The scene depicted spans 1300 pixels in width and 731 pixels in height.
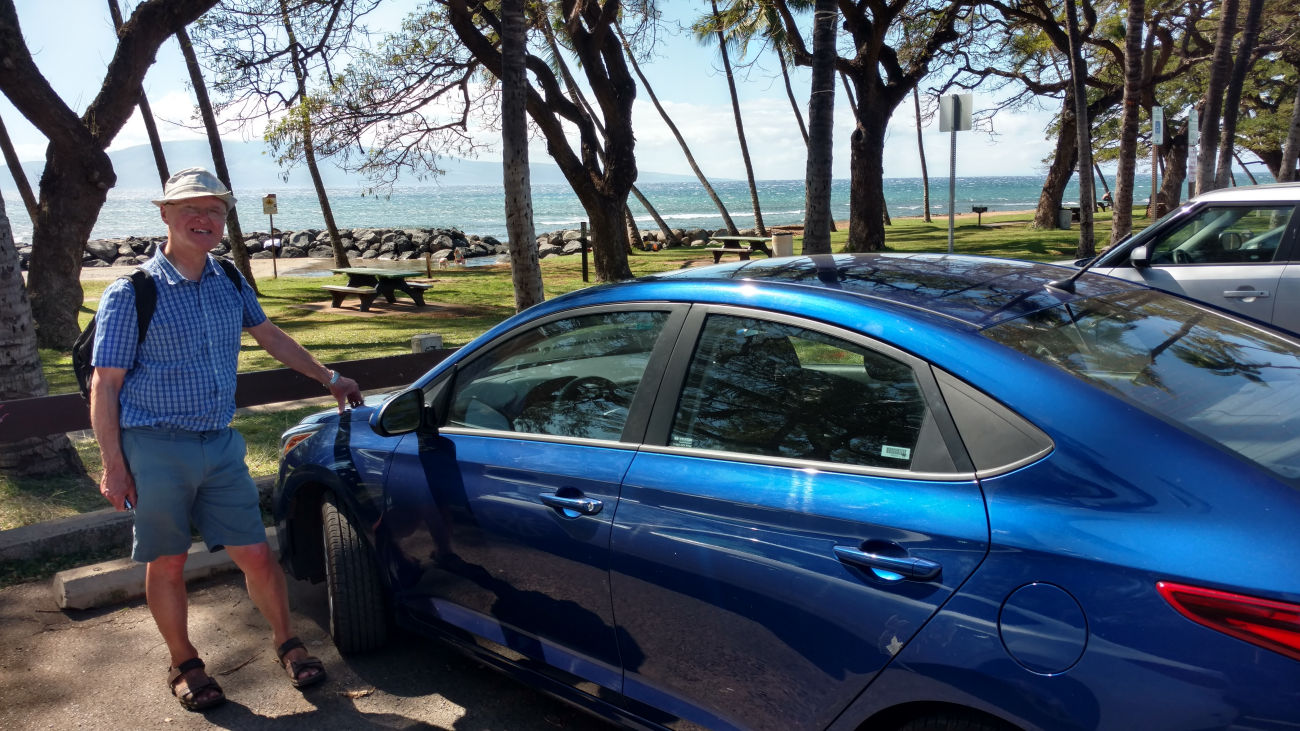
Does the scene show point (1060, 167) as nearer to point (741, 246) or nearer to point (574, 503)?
point (741, 246)

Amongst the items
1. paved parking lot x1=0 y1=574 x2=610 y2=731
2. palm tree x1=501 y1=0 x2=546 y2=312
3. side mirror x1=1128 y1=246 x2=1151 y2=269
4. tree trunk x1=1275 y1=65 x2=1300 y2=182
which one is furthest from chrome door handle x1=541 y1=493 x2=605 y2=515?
tree trunk x1=1275 y1=65 x2=1300 y2=182

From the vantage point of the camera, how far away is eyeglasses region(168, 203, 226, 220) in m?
3.43

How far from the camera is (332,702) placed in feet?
11.9

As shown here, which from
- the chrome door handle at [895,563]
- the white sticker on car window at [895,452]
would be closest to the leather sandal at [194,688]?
the chrome door handle at [895,563]

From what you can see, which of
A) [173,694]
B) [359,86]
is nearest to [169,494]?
[173,694]

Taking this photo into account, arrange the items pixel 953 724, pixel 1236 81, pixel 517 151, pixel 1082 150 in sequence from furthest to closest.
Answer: pixel 1236 81
pixel 1082 150
pixel 517 151
pixel 953 724

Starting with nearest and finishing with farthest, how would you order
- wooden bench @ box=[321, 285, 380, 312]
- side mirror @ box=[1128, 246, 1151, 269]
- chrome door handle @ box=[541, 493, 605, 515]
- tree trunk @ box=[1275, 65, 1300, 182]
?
chrome door handle @ box=[541, 493, 605, 515], side mirror @ box=[1128, 246, 1151, 269], wooden bench @ box=[321, 285, 380, 312], tree trunk @ box=[1275, 65, 1300, 182]

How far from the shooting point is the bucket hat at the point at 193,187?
11.2 feet

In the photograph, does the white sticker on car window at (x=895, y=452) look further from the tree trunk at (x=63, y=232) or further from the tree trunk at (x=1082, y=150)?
the tree trunk at (x=1082, y=150)

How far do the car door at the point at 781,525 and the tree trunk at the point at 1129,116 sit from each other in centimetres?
1447

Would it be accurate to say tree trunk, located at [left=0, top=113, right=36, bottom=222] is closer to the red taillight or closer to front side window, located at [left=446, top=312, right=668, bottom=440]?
front side window, located at [left=446, top=312, right=668, bottom=440]

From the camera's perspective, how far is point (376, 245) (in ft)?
147

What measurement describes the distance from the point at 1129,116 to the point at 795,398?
50.6 feet

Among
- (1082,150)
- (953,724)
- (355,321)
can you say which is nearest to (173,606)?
(953,724)
